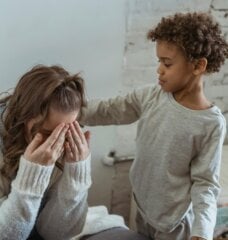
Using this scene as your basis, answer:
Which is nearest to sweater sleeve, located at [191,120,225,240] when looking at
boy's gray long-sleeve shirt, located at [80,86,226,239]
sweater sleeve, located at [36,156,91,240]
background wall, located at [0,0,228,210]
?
boy's gray long-sleeve shirt, located at [80,86,226,239]

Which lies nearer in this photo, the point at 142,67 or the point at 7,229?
the point at 7,229

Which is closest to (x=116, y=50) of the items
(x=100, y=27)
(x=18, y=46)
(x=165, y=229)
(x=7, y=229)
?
(x=100, y=27)

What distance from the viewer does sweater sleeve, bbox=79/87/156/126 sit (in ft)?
4.04

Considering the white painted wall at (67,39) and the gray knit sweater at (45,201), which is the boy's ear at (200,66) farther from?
the white painted wall at (67,39)

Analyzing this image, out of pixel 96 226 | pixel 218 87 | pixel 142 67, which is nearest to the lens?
pixel 96 226

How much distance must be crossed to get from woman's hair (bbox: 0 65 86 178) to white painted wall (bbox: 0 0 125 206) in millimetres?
321

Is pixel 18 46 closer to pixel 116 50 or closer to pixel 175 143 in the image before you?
pixel 116 50

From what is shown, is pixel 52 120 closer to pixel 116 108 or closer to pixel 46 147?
pixel 46 147

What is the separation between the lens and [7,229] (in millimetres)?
1021

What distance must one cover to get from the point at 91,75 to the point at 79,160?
1.59ft

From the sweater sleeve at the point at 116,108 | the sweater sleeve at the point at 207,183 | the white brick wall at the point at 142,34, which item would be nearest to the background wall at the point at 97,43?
the white brick wall at the point at 142,34

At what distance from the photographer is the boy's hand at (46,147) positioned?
0.99 meters

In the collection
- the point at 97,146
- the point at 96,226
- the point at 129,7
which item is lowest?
the point at 96,226

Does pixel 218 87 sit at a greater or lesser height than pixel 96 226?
greater
